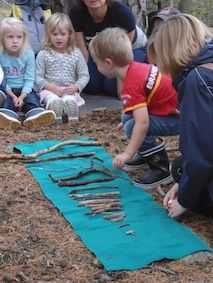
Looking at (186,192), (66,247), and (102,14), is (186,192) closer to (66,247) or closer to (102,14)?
(66,247)

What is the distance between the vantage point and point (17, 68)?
17.2 feet

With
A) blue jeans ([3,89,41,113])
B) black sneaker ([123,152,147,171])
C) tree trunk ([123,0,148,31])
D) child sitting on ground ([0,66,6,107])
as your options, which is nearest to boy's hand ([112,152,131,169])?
black sneaker ([123,152,147,171])

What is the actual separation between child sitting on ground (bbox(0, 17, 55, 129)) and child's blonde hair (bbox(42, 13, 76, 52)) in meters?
0.19

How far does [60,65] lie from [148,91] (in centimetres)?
210

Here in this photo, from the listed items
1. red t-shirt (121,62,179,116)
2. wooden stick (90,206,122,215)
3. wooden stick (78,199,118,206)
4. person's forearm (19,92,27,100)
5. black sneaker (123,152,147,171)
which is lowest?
person's forearm (19,92,27,100)

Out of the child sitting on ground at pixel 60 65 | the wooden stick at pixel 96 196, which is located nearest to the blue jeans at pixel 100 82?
the child sitting on ground at pixel 60 65

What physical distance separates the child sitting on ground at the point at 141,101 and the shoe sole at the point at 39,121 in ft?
4.62

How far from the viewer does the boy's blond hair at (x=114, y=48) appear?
336 centimetres

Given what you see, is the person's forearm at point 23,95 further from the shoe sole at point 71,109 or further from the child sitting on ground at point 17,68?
the shoe sole at point 71,109

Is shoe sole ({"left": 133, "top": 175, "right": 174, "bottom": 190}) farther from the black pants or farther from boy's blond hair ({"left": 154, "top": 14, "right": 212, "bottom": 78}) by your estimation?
boy's blond hair ({"left": 154, "top": 14, "right": 212, "bottom": 78})

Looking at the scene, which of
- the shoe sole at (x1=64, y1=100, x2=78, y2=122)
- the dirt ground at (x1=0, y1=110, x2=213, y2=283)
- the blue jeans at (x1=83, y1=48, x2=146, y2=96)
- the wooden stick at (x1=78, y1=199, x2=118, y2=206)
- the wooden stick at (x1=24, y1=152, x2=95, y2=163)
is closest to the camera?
Result: the dirt ground at (x1=0, y1=110, x2=213, y2=283)

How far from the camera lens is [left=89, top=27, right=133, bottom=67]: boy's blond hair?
3.36 metres

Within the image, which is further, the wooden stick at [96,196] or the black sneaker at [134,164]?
the black sneaker at [134,164]

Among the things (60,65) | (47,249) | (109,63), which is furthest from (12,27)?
(47,249)
